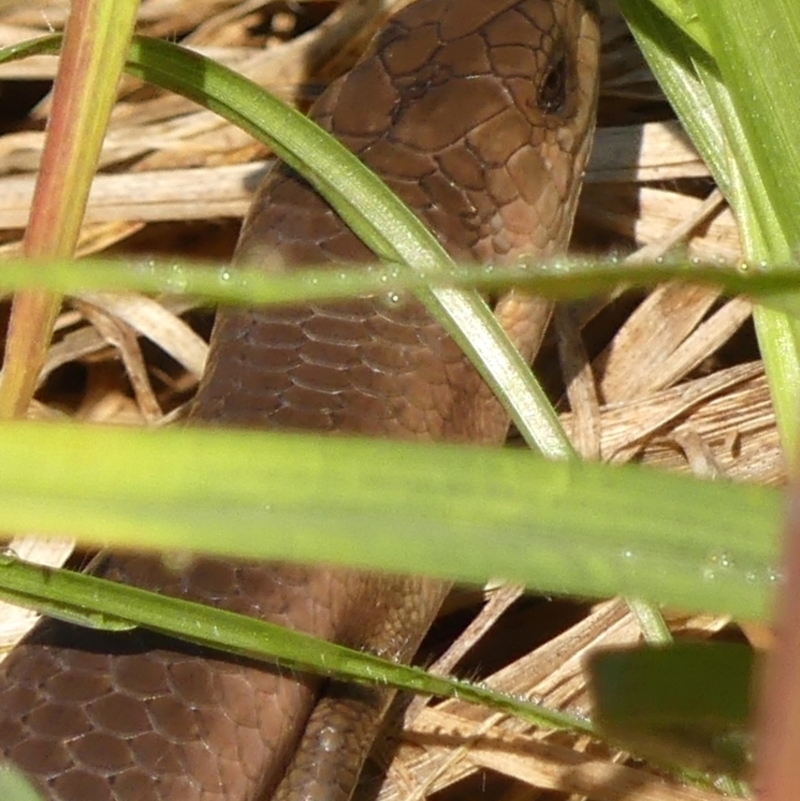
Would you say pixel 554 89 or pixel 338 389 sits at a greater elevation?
pixel 554 89

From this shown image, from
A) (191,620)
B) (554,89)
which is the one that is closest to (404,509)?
(191,620)

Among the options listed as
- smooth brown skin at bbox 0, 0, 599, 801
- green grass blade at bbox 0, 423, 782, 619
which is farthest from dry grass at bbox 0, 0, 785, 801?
green grass blade at bbox 0, 423, 782, 619

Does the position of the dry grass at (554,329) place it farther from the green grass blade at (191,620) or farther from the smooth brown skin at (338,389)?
the green grass blade at (191,620)

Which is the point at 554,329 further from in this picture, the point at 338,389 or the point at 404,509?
the point at 404,509

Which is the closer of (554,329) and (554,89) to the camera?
(554,89)

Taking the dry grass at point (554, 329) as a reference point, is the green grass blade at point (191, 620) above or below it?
below

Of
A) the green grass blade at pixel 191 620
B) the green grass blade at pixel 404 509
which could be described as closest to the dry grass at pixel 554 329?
the green grass blade at pixel 191 620

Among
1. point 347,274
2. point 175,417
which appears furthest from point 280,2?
point 347,274
